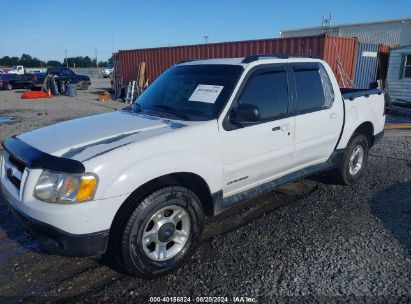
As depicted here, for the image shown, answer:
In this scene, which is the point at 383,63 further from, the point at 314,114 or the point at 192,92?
the point at 192,92

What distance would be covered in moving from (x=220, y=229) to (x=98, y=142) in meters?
1.75

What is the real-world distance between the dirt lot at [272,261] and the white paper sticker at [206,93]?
145 centimetres

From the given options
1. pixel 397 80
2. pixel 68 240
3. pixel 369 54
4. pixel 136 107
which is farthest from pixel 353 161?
pixel 397 80

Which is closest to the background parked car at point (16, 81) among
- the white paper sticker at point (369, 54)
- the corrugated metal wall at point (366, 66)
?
the corrugated metal wall at point (366, 66)

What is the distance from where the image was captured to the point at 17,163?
2.97 meters

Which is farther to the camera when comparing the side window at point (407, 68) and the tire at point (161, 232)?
the side window at point (407, 68)

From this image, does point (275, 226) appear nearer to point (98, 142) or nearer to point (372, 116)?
point (98, 142)

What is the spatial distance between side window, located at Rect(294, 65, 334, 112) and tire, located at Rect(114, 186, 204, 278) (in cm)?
182

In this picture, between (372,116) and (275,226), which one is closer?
(275,226)

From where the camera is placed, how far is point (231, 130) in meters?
3.27

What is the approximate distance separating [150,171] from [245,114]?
1.05 meters

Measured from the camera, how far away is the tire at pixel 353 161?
16.1 feet

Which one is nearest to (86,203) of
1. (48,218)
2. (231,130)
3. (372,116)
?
(48,218)

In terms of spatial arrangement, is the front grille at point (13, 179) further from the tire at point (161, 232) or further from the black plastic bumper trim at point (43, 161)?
the tire at point (161, 232)
